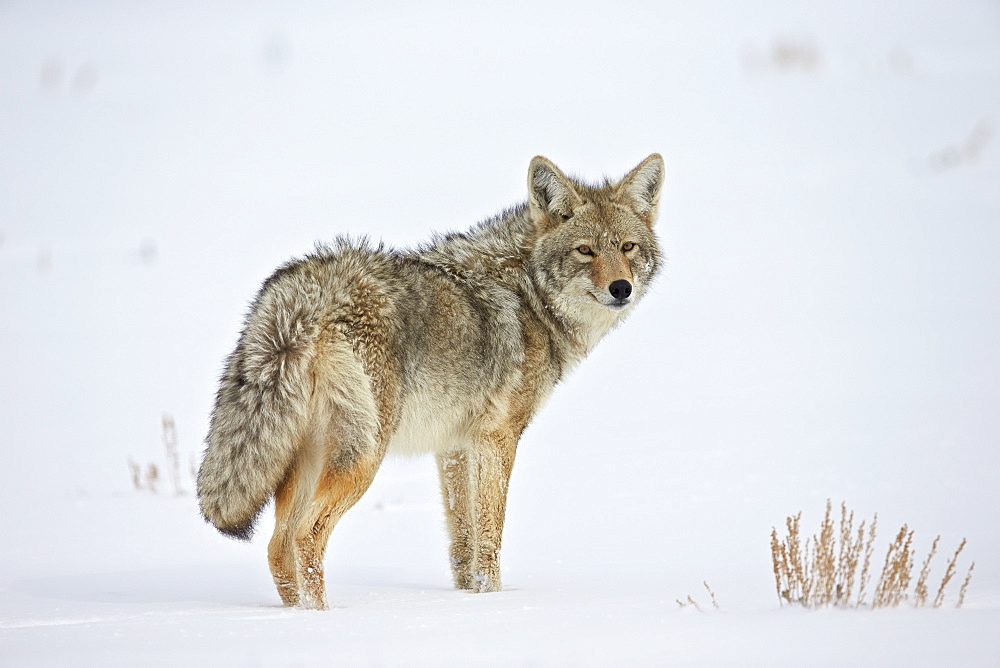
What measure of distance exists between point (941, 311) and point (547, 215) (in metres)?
8.39

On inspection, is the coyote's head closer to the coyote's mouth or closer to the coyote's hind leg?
the coyote's mouth

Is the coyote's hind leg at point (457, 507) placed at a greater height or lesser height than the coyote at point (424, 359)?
lesser

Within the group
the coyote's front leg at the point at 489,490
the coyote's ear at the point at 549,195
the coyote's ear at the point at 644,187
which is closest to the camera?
the coyote's front leg at the point at 489,490

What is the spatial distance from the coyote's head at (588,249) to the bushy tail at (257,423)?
1.61 m

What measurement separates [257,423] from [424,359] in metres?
0.89

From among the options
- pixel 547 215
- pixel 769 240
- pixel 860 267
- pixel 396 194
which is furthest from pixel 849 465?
pixel 396 194

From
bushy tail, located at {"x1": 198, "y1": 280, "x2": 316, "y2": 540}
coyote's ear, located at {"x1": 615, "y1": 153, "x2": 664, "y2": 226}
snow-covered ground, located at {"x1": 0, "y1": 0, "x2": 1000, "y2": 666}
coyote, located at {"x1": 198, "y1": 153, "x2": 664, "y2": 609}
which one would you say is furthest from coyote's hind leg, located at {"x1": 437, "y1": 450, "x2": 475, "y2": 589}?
coyote's ear, located at {"x1": 615, "y1": 153, "x2": 664, "y2": 226}

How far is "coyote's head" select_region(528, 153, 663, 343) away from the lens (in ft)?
18.1

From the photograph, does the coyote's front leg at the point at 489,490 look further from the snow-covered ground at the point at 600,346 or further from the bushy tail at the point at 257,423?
the bushy tail at the point at 257,423

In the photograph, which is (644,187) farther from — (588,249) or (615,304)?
(615,304)

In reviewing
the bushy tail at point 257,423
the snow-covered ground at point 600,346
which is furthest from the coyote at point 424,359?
the snow-covered ground at point 600,346

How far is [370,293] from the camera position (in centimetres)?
477

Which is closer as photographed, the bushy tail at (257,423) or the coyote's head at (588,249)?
the bushy tail at (257,423)

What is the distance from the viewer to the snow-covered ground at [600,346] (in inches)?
164
